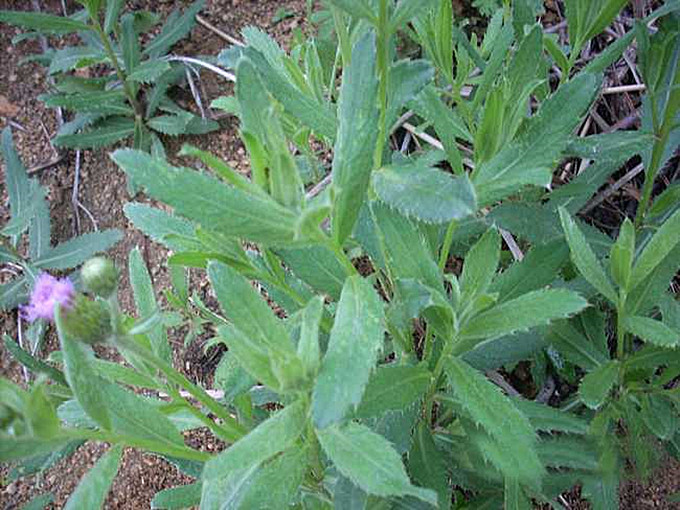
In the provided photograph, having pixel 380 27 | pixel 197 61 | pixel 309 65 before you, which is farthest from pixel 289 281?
pixel 197 61

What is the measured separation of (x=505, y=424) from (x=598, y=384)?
273 mm

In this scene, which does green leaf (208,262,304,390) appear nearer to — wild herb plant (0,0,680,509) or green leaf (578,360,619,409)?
wild herb plant (0,0,680,509)

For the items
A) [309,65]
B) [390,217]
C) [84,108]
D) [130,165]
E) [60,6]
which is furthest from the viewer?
[60,6]

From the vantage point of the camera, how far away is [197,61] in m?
2.30

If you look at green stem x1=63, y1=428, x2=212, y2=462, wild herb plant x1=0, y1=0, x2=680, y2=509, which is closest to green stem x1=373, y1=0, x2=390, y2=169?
wild herb plant x1=0, y1=0, x2=680, y2=509

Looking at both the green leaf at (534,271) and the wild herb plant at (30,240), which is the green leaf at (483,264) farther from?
the wild herb plant at (30,240)

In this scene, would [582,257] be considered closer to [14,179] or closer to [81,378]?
[81,378]

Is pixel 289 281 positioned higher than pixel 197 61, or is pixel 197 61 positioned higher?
pixel 197 61

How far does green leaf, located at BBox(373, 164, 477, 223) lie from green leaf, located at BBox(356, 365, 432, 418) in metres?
0.29

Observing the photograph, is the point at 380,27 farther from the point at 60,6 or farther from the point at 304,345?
the point at 60,6

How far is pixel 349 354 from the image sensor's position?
0.94m

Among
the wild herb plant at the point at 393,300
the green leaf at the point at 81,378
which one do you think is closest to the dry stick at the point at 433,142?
the wild herb plant at the point at 393,300

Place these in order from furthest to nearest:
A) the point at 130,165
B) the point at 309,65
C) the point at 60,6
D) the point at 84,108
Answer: the point at 60,6
the point at 84,108
the point at 309,65
the point at 130,165

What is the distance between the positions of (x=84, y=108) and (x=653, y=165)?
155 cm
